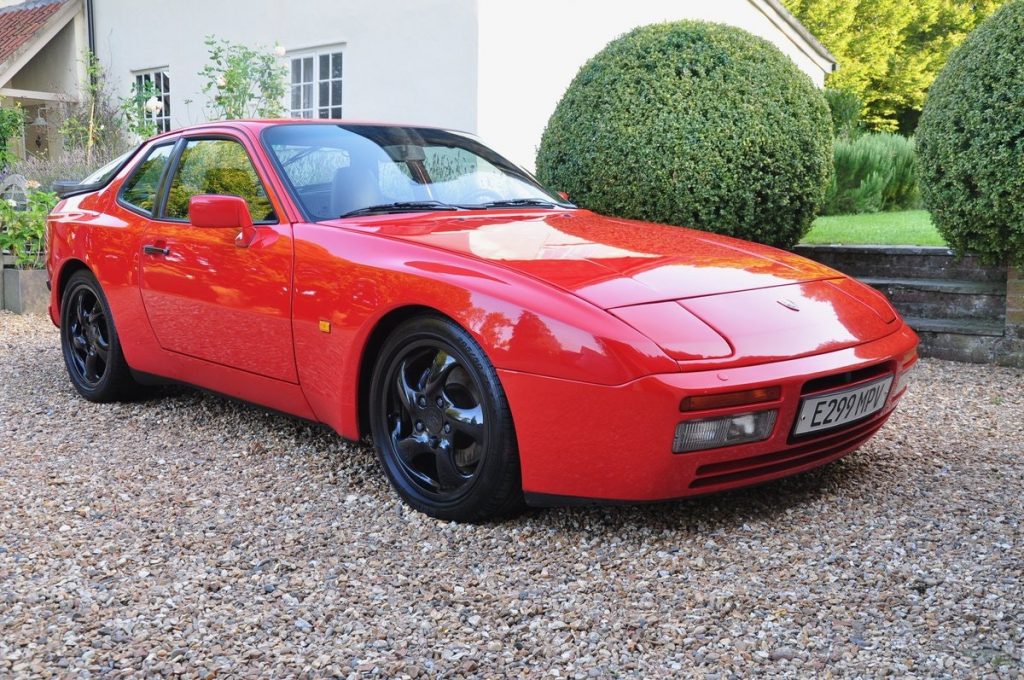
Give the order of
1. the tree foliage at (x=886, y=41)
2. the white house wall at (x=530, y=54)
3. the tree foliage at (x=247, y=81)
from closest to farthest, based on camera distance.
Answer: the white house wall at (x=530, y=54) → the tree foliage at (x=247, y=81) → the tree foliage at (x=886, y=41)

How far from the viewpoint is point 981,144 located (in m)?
5.52

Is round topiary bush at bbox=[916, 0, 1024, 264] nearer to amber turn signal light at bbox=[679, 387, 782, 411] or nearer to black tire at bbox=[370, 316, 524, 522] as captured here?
amber turn signal light at bbox=[679, 387, 782, 411]

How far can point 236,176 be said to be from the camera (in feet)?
13.2

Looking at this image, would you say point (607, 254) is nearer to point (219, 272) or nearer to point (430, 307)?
point (430, 307)

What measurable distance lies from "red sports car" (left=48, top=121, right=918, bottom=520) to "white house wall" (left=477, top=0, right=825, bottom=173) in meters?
6.14

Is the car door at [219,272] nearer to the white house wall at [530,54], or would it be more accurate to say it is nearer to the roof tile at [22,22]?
the white house wall at [530,54]

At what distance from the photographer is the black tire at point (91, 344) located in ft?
15.5

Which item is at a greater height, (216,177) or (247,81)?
(247,81)

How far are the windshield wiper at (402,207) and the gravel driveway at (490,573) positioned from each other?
3.24ft

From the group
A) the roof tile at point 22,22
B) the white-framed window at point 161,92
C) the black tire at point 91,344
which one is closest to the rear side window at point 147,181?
the black tire at point 91,344

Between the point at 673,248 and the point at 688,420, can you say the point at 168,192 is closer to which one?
the point at 673,248

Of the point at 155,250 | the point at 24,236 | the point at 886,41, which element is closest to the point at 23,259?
the point at 24,236

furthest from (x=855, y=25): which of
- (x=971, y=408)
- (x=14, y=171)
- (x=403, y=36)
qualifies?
(x=971, y=408)

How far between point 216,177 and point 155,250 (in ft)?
1.39
